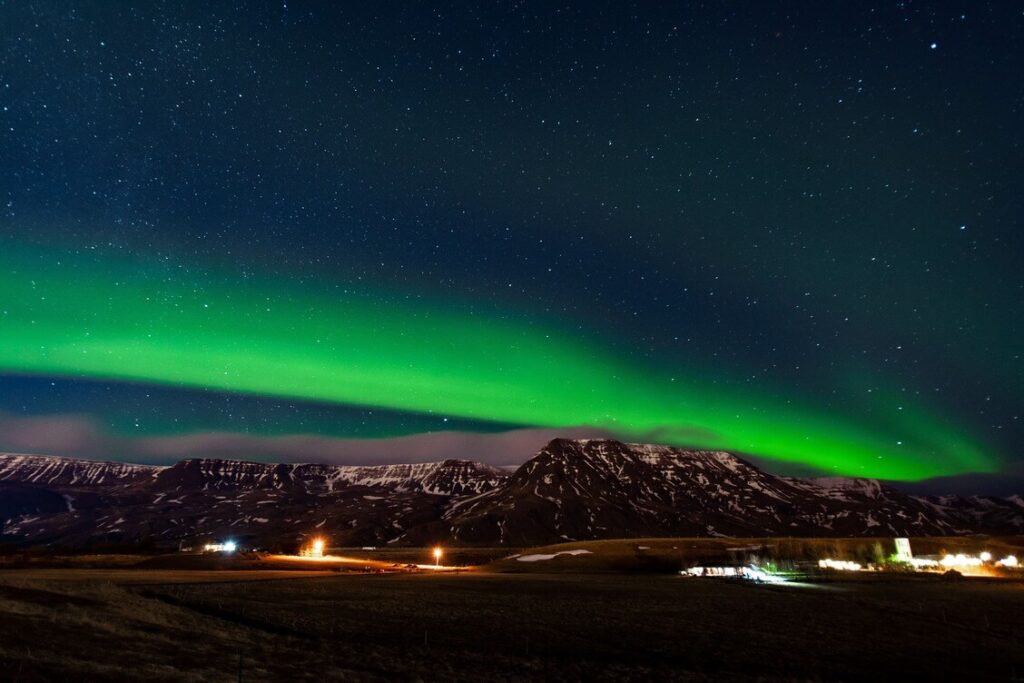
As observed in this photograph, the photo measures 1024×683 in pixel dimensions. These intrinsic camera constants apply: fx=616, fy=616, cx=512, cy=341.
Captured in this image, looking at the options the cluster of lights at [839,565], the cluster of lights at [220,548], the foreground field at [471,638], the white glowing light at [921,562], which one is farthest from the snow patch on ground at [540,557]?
the foreground field at [471,638]

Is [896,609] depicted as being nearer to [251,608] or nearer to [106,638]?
[251,608]

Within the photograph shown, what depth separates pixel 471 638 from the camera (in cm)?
2853

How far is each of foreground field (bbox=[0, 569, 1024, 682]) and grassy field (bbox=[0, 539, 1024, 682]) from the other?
105mm

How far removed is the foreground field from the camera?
782 inches

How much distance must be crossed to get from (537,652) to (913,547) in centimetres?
16489

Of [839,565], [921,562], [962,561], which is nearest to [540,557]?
[839,565]

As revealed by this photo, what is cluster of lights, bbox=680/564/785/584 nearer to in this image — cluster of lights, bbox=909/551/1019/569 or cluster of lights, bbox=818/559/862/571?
cluster of lights, bbox=818/559/862/571

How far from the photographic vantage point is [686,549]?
5797 inches

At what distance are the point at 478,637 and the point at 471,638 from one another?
0.60 metres

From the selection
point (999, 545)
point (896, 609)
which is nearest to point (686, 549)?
point (999, 545)

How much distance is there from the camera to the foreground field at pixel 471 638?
19875 mm

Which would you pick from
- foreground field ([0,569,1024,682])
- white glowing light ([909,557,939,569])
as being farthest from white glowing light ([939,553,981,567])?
foreground field ([0,569,1024,682])

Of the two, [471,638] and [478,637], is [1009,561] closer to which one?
[478,637]

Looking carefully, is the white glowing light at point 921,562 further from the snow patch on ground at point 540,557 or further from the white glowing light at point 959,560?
the snow patch on ground at point 540,557
